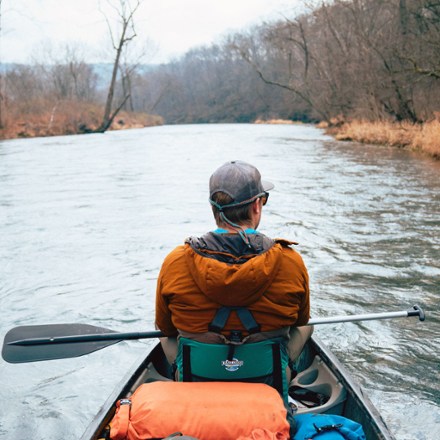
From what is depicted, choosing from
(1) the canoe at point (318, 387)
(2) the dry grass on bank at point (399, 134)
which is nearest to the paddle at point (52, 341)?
(1) the canoe at point (318, 387)

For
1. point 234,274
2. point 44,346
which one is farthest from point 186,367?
point 44,346

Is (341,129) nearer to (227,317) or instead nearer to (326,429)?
(227,317)

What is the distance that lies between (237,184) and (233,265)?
0.31 metres

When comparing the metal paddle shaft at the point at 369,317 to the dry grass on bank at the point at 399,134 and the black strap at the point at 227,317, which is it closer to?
the black strap at the point at 227,317

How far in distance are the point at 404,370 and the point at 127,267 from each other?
3.50 meters

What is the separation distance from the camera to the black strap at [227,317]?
2059mm

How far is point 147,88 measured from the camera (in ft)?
280

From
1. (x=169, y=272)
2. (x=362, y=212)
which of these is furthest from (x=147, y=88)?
(x=169, y=272)

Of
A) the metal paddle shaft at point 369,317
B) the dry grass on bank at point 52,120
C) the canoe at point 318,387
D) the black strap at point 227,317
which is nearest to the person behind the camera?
the black strap at point 227,317

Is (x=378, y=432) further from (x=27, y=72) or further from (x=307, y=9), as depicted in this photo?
(x=27, y=72)

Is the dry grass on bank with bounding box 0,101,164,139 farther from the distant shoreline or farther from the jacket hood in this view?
the jacket hood

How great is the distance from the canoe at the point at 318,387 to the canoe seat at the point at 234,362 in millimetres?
414

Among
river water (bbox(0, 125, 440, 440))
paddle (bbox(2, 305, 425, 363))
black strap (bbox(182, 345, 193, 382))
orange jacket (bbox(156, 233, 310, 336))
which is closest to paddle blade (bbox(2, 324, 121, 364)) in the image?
paddle (bbox(2, 305, 425, 363))

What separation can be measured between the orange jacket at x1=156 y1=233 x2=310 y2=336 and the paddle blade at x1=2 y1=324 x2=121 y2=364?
0.95 m
